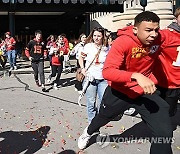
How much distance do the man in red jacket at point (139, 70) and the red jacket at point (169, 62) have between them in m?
0.29

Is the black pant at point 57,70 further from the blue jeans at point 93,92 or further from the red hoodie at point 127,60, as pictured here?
the red hoodie at point 127,60

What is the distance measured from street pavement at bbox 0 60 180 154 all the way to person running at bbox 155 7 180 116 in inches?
31.3

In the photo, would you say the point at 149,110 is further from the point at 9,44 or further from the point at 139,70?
the point at 9,44

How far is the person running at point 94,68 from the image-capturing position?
5.02 meters

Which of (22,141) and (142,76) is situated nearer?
(142,76)

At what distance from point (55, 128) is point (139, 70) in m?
2.44

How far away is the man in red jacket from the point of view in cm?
324

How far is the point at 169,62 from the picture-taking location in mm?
4207

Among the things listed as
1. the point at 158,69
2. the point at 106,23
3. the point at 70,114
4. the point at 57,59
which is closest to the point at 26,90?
the point at 57,59

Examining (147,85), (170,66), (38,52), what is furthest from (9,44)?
(147,85)

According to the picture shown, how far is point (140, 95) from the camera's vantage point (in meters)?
3.59

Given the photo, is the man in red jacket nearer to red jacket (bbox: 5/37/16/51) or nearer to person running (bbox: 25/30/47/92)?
person running (bbox: 25/30/47/92)

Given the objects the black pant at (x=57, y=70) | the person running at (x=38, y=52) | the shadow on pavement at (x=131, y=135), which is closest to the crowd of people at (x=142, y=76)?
the shadow on pavement at (x=131, y=135)

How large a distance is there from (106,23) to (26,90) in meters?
15.0
